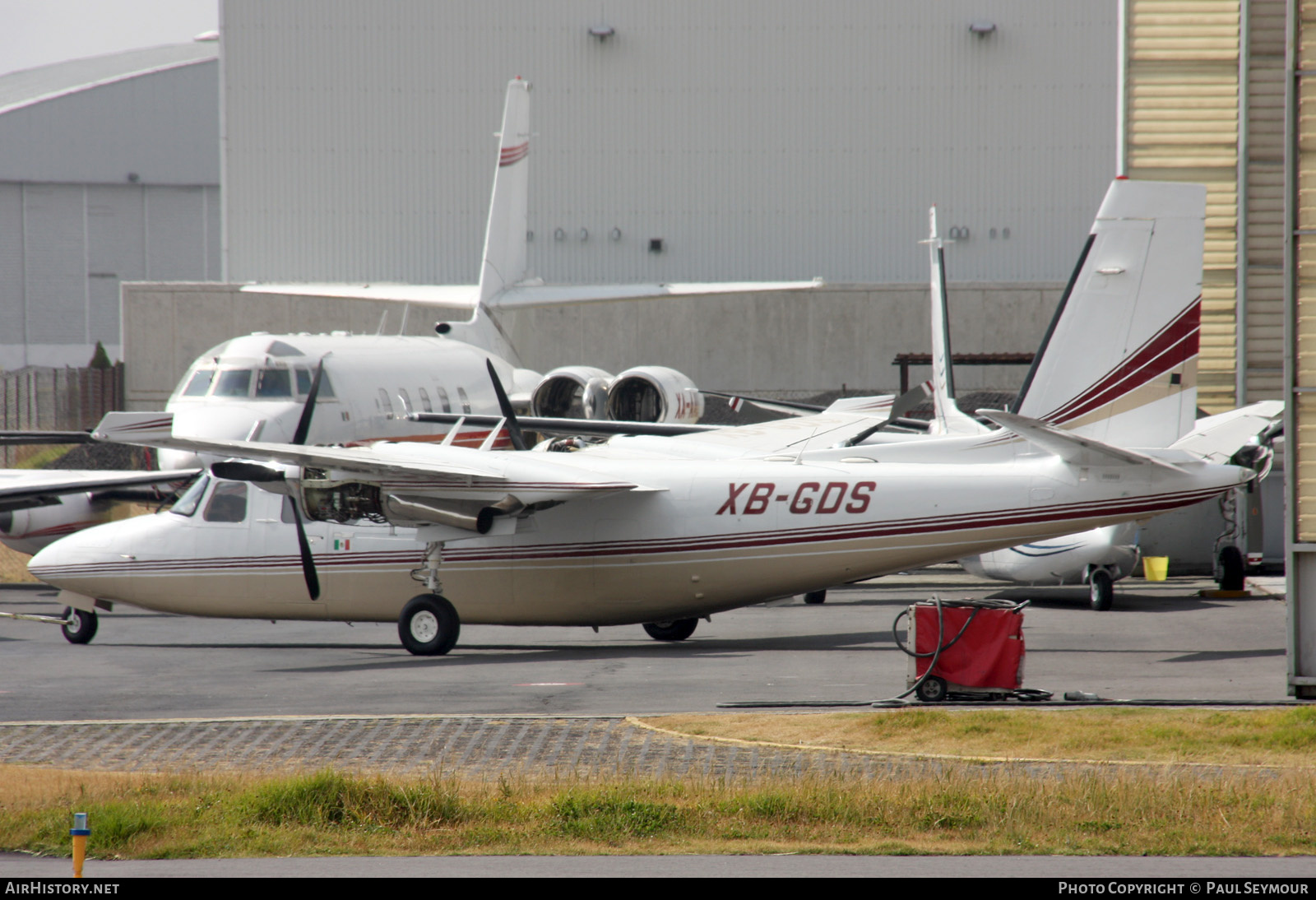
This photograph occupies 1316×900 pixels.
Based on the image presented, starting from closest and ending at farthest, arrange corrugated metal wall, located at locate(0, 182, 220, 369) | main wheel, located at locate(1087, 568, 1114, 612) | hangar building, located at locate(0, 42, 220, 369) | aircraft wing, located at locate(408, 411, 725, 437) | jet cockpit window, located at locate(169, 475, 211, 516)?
jet cockpit window, located at locate(169, 475, 211, 516)
main wheel, located at locate(1087, 568, 1114, 612)
aircraft wing, located at locate(408, 411, 725, 437)
corrugated metal wall, located at locate(0, 182, 220, 369)
hangar building, located at locate(0, 42, 220, 369)

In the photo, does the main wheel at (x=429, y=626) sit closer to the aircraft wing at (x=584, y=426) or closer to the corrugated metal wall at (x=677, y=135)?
the aircraft wing at (x=584, y=426)

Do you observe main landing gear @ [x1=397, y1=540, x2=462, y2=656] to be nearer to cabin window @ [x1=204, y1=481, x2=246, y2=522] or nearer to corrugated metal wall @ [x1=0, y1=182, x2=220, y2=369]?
cabin window @ [x1=204, y1=481, x2=246, y2=522]

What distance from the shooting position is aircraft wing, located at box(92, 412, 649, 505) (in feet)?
54.6

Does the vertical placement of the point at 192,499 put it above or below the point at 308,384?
below

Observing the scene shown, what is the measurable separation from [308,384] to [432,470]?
883 cm

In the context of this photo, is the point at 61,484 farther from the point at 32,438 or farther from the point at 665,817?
the point at 665,817

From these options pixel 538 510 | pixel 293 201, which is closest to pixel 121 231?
pixel 293 201

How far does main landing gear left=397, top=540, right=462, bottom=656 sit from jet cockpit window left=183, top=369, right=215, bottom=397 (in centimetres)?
839

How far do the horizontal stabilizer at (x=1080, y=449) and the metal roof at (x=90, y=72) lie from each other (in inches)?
2391

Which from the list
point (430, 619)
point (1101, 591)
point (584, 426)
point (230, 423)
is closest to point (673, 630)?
point (430, 619)

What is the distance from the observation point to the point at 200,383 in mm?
24188

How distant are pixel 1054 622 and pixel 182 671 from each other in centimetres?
1155

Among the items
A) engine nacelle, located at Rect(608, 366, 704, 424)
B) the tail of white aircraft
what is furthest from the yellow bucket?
the tail of white aircraft

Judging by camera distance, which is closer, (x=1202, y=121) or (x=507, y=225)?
(x=1202, y=121)
